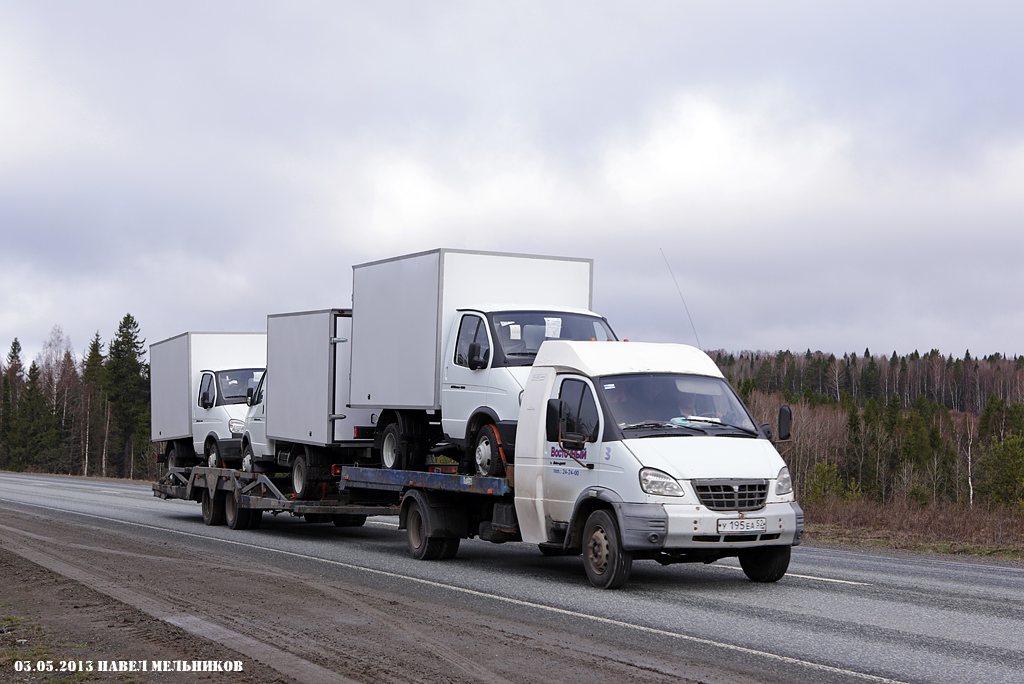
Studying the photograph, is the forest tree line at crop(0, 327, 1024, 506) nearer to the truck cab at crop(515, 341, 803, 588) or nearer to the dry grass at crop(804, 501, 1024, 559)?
the dry grass at crop(804, 501, 1024, 559)

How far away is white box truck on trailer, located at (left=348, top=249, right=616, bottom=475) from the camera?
12812mm

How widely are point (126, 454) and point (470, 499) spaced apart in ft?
294

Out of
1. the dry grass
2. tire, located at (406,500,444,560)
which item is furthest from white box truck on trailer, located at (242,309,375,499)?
the dry grass

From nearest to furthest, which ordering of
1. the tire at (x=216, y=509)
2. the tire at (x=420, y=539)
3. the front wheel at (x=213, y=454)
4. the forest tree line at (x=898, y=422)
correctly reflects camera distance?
the tire at (x=420, y=539), the tire at (x=216, y=509), the front wheel at (x=213, y=454), the forest tree line at (x=898, y=422)

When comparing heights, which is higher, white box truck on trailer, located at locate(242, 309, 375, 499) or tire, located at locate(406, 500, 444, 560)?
white box truck on trailer, located at locate(242, 309, 375, 499)

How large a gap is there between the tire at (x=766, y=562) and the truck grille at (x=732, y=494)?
0.75m

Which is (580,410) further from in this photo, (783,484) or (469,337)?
(469,337)

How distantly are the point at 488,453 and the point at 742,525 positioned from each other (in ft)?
11.9

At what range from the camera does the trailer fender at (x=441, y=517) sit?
1368 centimetres

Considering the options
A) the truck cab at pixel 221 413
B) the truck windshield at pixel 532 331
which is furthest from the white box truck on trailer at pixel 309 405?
the truck windshield at pixel 532 331

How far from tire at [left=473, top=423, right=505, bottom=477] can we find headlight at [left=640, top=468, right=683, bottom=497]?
2.72 m

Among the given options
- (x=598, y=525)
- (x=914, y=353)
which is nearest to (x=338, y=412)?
(x=598, y=525)

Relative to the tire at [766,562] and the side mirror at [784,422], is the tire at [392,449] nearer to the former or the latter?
the tire at [766,562]

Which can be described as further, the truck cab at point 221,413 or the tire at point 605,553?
the truck cab at point 221,413
